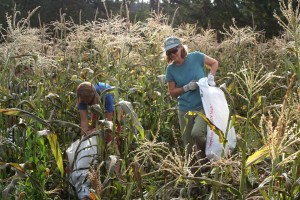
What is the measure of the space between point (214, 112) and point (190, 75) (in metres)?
0.52

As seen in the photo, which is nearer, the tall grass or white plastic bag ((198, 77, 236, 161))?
the tall grass

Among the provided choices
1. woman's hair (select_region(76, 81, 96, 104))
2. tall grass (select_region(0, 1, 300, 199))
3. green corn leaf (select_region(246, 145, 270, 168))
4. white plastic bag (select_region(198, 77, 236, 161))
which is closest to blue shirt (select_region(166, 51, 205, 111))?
white plastic bag (select_region(198, 77, 236, 161))

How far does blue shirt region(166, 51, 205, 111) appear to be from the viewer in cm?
423

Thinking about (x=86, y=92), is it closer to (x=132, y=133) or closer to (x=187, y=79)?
(x=132, y=133)

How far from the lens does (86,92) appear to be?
153 inches

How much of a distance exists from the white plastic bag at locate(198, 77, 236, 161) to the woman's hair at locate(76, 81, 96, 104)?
3.10ft

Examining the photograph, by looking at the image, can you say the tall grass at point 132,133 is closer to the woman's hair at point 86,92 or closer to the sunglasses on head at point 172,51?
the woman's hair at point 86,92

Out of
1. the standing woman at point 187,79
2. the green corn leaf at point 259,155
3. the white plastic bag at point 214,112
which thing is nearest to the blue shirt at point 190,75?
the standing woman at point 187,79

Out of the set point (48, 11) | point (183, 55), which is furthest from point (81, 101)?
point (48, 11)

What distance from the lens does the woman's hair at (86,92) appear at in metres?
3.84

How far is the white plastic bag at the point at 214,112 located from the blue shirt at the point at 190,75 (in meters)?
0.16

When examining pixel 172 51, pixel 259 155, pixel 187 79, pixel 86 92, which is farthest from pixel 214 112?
pixel 259 155

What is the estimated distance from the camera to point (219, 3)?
14.0 metres

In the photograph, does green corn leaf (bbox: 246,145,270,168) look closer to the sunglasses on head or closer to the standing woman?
the standing woman
